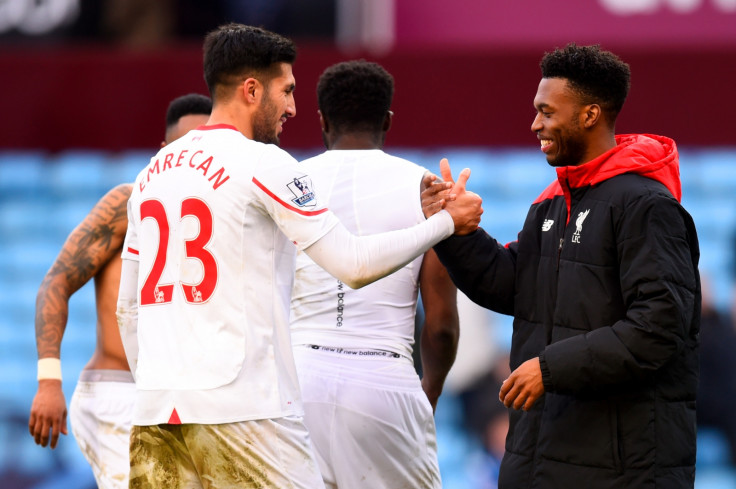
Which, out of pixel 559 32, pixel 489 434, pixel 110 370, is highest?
pixel 559 32

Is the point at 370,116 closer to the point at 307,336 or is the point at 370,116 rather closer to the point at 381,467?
the point at 307,336

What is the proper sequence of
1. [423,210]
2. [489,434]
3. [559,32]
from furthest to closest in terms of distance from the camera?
[559,32] < [489,434] < [423,210]

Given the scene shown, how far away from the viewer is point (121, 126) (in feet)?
30.3

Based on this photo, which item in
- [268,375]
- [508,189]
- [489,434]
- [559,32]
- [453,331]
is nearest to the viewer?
[268,375]

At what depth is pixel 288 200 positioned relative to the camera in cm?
350

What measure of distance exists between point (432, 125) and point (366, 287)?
4880mm

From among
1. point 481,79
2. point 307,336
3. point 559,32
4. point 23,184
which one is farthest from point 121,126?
point 307,336

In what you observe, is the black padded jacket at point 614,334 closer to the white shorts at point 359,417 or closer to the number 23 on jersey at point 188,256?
the white shorts at point 359,417

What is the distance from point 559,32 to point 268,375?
6.82 metres

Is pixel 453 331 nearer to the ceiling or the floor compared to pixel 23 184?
nearer to the floor

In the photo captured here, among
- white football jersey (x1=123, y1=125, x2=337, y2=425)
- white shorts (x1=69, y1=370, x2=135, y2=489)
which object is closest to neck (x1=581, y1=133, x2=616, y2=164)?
white football jersey (x1=123, y1=125, x2=337, y2=425)

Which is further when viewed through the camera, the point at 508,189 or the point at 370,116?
the point at 508,189

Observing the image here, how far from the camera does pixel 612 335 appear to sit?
11.6 feet

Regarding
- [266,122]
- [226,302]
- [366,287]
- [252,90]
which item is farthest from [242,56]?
[366,287]
